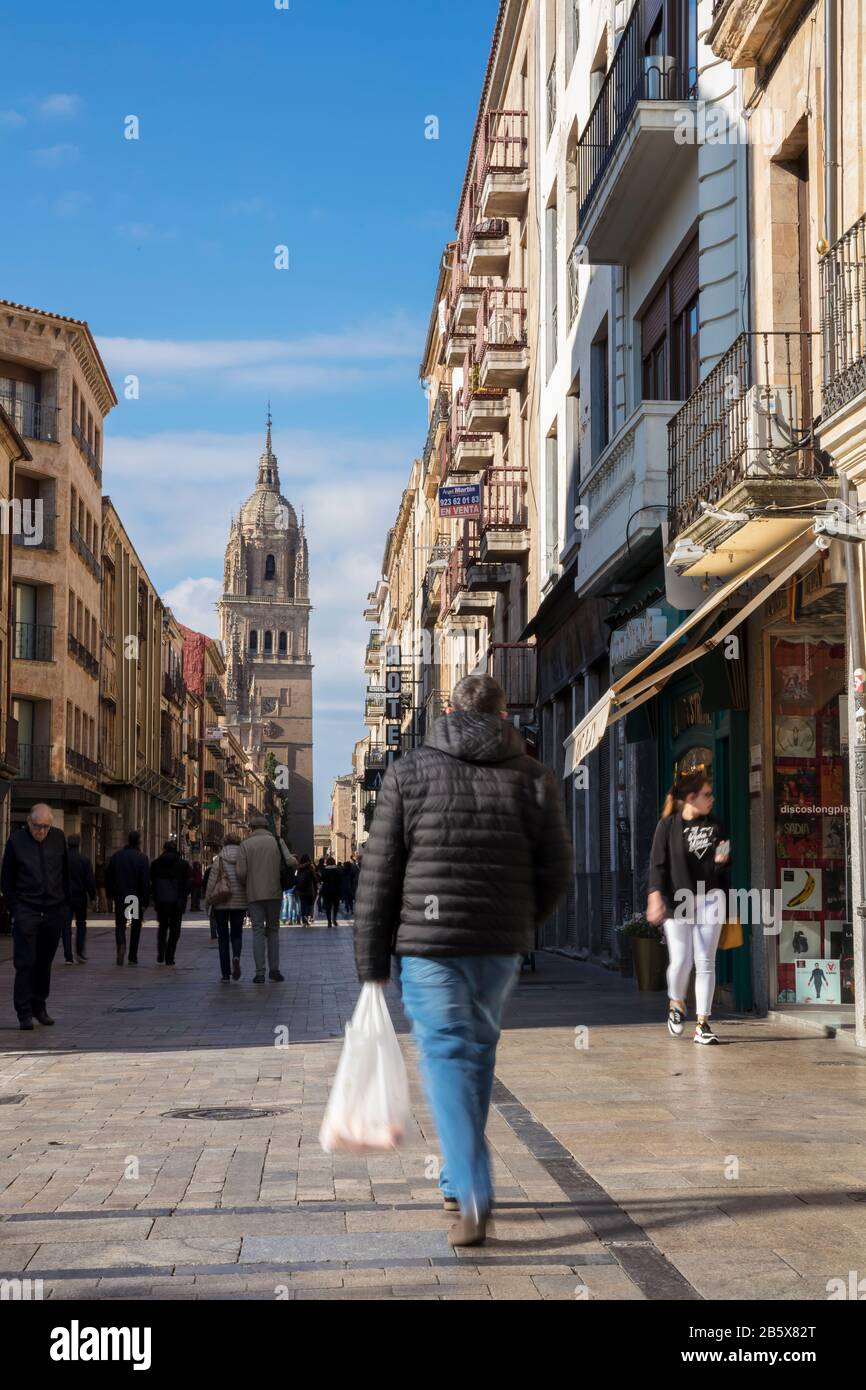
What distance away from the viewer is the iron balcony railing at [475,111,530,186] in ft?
108

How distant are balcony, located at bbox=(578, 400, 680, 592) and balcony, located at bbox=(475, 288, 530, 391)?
39.4 ft

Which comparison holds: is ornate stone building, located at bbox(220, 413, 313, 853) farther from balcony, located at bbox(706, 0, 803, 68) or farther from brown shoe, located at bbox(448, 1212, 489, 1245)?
brown shoe, located at bbox(448, 1212, 489, 1245)

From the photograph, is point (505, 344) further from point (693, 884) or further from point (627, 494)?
point (693, 884)

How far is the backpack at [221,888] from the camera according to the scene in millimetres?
20047

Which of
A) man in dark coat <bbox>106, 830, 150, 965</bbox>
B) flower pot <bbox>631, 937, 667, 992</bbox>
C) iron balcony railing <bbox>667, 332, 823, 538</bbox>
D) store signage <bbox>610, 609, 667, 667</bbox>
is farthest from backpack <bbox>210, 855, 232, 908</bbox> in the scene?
iron balcony railing <bbox>667, 332, 823, 538</bbox>

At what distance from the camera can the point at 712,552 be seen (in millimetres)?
14281

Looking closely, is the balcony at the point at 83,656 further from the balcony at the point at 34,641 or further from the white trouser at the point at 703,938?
the white trouser at the point at 703,938

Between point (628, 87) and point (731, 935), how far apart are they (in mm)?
10349

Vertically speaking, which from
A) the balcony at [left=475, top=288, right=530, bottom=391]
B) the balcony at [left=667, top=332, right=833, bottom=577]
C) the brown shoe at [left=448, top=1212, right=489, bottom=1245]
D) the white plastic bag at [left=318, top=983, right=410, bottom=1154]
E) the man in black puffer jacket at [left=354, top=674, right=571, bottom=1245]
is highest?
the balcony at [left=475, top=288, right=530, bottom=391]

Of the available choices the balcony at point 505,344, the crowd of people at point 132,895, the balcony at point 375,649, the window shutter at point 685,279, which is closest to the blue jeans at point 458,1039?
the crowd of people at point 132,895

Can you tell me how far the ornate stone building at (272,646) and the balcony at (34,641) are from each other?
136 metres

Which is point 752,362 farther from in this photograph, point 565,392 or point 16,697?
point 16,697

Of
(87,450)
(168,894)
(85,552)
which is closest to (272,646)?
(87,450)
